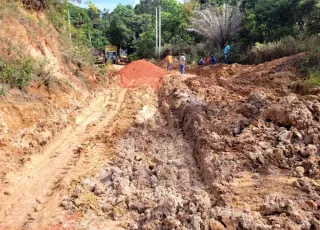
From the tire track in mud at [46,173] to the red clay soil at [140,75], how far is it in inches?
197

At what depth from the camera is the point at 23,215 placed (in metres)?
4.18

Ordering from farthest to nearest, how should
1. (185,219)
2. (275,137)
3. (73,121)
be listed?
(73,121), (275,137), (185,219)

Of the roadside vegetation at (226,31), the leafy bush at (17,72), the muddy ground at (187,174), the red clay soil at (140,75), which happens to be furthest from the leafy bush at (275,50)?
the leafy bush at (17,72)

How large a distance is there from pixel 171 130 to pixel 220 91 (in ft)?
8.82

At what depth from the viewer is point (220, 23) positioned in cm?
2158

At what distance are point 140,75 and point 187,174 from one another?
11.5m

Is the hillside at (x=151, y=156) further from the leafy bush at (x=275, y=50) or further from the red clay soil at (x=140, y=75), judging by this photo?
the leafy bush at (x=275, y=50)

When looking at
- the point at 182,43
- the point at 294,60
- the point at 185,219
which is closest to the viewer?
the point at 185,219

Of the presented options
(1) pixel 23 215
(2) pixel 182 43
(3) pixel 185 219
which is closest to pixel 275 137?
(3) pixel 185 219

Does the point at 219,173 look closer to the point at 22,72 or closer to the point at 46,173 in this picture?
the point at 46,173

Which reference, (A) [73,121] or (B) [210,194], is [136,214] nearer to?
(B) [210,194]

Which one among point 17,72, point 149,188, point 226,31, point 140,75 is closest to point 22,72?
point 17,72

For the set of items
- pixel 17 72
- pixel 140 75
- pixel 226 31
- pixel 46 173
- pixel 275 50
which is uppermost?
pixel 226 31

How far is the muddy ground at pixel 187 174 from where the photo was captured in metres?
3.54
